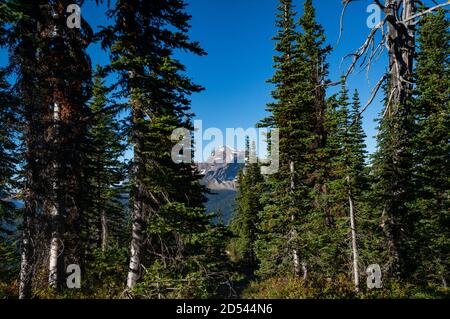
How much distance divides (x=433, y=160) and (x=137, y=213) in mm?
16547

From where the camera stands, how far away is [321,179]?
19.8m

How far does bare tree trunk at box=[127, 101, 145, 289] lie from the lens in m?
9.98

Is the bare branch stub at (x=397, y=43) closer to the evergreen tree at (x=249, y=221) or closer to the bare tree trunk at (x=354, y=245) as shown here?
the bare tree trunk at (x=354, y=245)

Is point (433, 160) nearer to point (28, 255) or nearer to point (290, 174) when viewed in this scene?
point (290, 174)

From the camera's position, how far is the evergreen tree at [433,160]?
14.3 metres

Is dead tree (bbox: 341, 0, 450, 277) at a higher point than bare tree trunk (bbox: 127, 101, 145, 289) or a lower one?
higher

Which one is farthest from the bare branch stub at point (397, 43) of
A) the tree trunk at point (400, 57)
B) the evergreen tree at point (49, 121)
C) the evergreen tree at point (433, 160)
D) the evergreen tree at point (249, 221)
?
the evergreen tree at point (249, 221)

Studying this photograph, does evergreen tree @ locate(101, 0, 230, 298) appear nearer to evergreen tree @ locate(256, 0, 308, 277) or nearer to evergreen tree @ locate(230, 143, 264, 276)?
evergreen tree @ locate(256, 0, 308, 277)

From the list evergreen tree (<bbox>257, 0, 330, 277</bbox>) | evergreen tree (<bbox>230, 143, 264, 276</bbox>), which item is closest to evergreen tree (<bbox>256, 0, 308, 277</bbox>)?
evergreen tree (<bbox>257, 0, 330, 277</bbox>)

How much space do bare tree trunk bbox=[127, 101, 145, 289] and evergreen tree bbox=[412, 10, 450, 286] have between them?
977cm

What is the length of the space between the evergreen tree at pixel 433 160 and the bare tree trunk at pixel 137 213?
9.77 meters

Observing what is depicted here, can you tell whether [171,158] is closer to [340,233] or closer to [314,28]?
[340,233]

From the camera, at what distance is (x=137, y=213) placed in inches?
400

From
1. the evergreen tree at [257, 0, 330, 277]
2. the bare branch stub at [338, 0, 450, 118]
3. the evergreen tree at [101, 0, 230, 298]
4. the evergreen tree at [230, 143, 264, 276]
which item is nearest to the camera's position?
the bare branch stub at [338, 0, 450, 118]
